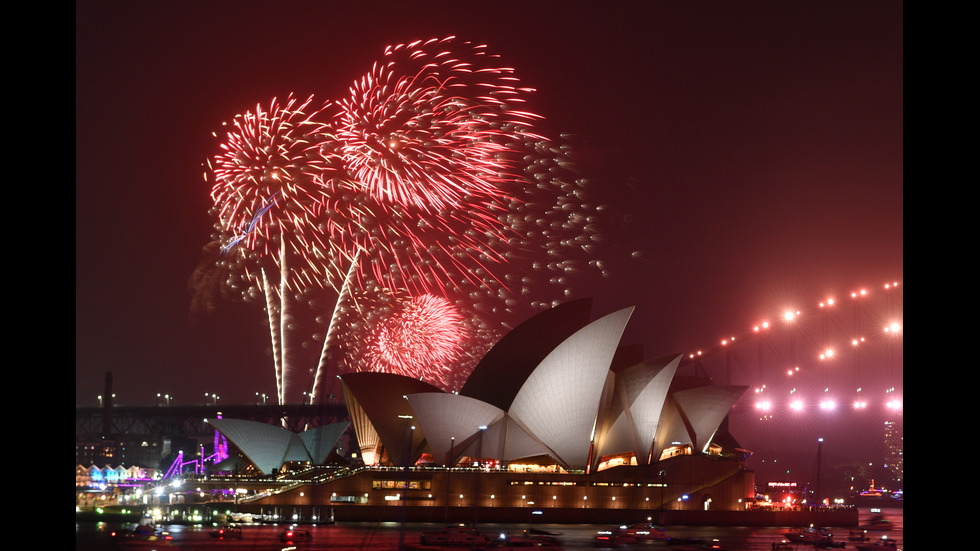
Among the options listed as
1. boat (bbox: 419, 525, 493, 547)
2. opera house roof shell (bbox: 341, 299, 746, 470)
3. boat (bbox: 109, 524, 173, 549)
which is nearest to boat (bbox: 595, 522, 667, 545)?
boat (bbox: 419, 525, 493, 547)

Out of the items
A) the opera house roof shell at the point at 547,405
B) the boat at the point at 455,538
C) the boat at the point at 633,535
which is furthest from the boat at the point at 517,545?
the opera house roof shell at the point at 547,405

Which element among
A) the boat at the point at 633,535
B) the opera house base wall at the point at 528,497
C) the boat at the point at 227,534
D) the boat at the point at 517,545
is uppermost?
the boat at the point at 517,545

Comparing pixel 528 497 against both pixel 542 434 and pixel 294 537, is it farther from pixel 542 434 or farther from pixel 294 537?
pixel 294 537

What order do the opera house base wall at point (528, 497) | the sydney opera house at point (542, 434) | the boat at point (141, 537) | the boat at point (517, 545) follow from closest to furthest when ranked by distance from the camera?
the boat at point (141, 537) < the boat at point (517, 545) < the opera house base wall at point (528, 497) < the sydney opera house at point (542, 434)

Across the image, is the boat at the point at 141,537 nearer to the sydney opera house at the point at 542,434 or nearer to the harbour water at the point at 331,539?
the harbour water at the point at 331,539

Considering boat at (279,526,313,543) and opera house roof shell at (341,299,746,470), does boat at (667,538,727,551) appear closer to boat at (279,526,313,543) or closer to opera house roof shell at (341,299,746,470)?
boat at (279,526,313,543)

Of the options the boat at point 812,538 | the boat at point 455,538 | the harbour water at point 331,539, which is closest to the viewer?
the harbour water at point 331,539

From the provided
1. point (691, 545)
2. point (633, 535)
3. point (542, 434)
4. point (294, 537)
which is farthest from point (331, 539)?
point (542, 434)
